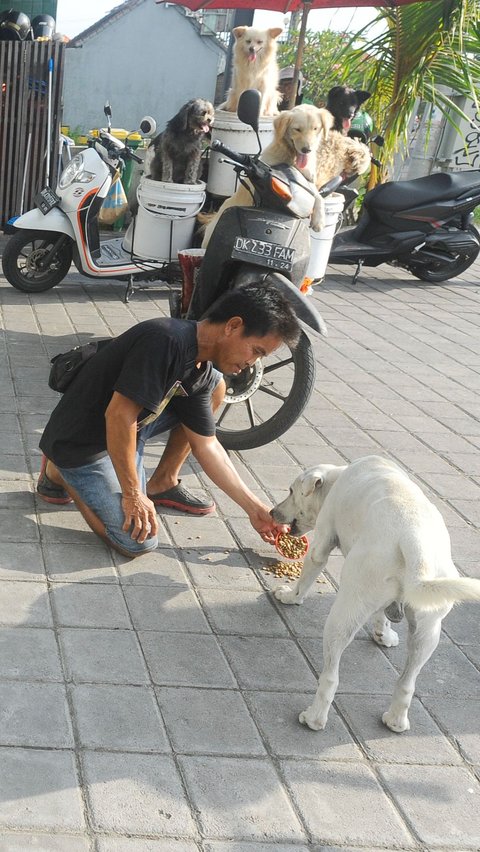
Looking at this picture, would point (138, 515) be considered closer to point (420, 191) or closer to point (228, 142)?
point (228, 142)

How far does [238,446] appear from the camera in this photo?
5.18m

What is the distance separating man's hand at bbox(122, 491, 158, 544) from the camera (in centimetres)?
370

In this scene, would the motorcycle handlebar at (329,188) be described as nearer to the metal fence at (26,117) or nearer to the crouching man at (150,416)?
the crouching man at (150,416)

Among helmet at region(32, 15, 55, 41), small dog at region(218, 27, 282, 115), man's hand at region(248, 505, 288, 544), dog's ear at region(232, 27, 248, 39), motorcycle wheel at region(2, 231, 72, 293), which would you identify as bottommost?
motorcycle wheel at region(2, 231, 72, 293)

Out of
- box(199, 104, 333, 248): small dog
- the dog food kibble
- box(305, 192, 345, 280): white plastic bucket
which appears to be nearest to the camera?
the dog food kibble

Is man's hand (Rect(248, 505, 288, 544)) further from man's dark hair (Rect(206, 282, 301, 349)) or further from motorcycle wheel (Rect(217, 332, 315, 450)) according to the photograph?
motorcycle wheel (Rect(217, 332, 315, 450))

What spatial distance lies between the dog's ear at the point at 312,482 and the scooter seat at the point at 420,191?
6.79m

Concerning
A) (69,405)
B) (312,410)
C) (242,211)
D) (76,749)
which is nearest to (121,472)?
(69,405)

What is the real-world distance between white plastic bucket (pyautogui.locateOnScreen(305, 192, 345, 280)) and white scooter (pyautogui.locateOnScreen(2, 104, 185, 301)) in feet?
4.95

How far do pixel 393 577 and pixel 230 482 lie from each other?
1.29 metres

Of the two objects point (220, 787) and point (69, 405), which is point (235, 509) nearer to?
point (69, 405)

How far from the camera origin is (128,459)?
3.66 meters

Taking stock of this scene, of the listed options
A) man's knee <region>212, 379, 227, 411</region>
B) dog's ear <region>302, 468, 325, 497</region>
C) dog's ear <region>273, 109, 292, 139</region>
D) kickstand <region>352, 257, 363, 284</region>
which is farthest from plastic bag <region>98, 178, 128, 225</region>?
dog's ear <region>302, 468, 325, 497</region>

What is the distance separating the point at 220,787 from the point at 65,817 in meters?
0.47
